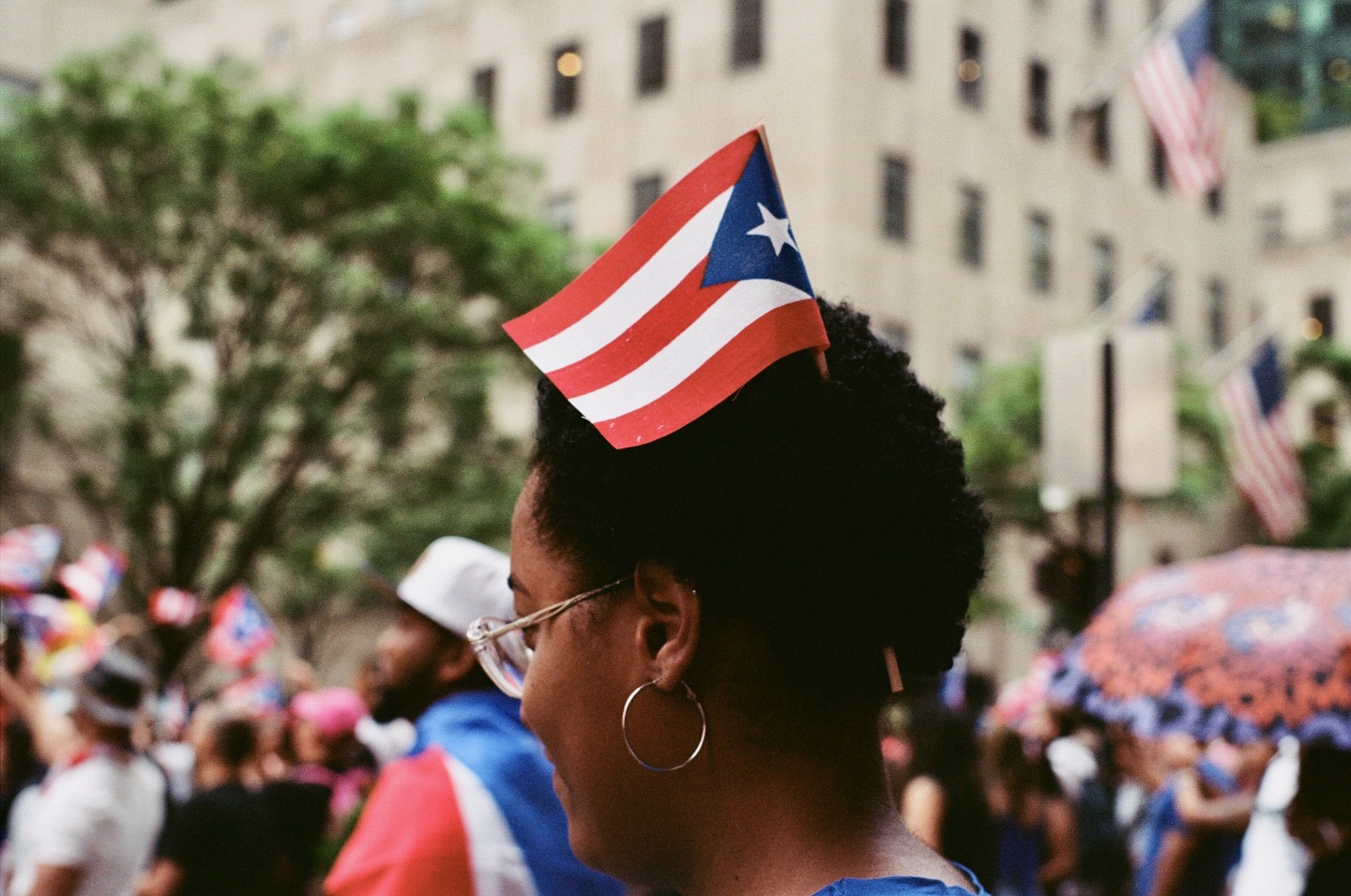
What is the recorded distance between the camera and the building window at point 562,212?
32.4 meters

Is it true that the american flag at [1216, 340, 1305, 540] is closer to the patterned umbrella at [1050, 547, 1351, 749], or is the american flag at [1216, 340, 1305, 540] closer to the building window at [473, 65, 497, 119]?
the patterned umbrella at [1050, 547, 1351, 749]

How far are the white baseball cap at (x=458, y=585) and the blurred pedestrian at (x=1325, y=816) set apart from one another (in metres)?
2.48

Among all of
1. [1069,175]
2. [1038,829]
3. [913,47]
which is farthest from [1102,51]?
[1038,829]

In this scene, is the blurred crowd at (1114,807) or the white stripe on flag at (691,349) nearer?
the white stripe on flag at (691,349)

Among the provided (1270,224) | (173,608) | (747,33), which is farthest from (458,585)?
(1270,224)

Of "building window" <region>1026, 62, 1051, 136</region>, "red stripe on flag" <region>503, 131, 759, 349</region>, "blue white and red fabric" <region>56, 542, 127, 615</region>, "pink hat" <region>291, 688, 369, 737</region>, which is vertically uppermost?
"building window" <region>1026, 62, 1051, 136</region>

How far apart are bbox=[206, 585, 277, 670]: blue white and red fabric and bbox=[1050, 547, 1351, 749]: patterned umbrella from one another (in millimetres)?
11704

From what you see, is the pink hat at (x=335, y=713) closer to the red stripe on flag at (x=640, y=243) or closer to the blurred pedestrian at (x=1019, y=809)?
the blurred pedestrian at (x=1019, y=809)

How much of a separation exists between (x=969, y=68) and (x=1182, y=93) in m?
21.9

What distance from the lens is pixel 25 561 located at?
12922 millimetres

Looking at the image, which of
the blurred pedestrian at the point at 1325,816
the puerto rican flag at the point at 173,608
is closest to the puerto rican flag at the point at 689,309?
the blurred pedestrian at the point at 1325,816

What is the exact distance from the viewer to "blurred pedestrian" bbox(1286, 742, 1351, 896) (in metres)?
4.18

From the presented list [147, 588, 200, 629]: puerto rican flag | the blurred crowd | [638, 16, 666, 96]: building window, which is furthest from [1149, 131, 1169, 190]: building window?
the blurred crowd

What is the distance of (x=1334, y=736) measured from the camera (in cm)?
501
